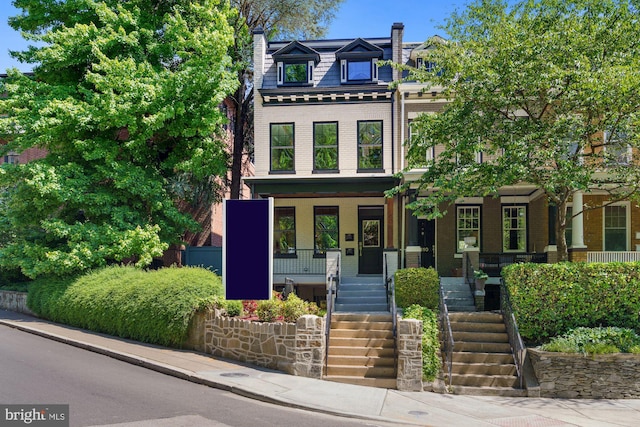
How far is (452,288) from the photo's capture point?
61.6 ft

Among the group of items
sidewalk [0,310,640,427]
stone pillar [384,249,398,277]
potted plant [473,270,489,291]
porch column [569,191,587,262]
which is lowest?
sidewalk [0,310,640,427]

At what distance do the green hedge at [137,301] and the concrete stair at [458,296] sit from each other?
22.8ft

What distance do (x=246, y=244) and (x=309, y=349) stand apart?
4049mm

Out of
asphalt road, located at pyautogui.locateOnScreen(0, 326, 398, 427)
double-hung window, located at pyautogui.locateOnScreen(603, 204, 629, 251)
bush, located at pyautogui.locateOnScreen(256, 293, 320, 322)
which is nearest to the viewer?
asphalt road, located at pyautogui.locateOnScreen(0, 326, 398, 427)

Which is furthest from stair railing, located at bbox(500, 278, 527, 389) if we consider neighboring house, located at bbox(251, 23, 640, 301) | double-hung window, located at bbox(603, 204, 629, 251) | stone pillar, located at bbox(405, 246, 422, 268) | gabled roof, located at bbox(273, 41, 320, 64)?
gabled roof, located at bbox(273, 41, 320, 64)

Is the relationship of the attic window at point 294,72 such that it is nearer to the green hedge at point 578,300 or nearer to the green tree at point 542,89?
the green tree at point 542,89

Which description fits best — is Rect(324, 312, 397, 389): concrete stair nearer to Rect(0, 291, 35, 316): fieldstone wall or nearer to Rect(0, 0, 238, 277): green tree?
Rect(0, 0, 238, 277): green tree

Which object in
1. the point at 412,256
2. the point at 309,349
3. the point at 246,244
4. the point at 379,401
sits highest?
the point at 246,244

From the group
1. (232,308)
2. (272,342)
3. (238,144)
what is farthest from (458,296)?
(238,144)

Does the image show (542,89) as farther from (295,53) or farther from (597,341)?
(295,53)

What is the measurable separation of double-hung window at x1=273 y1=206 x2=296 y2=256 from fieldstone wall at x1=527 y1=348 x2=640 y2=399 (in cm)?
→ 1220

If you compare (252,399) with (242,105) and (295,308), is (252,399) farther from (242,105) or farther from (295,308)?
(242,105)

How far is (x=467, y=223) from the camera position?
22688 mm

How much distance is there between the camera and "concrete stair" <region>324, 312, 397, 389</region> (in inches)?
520
